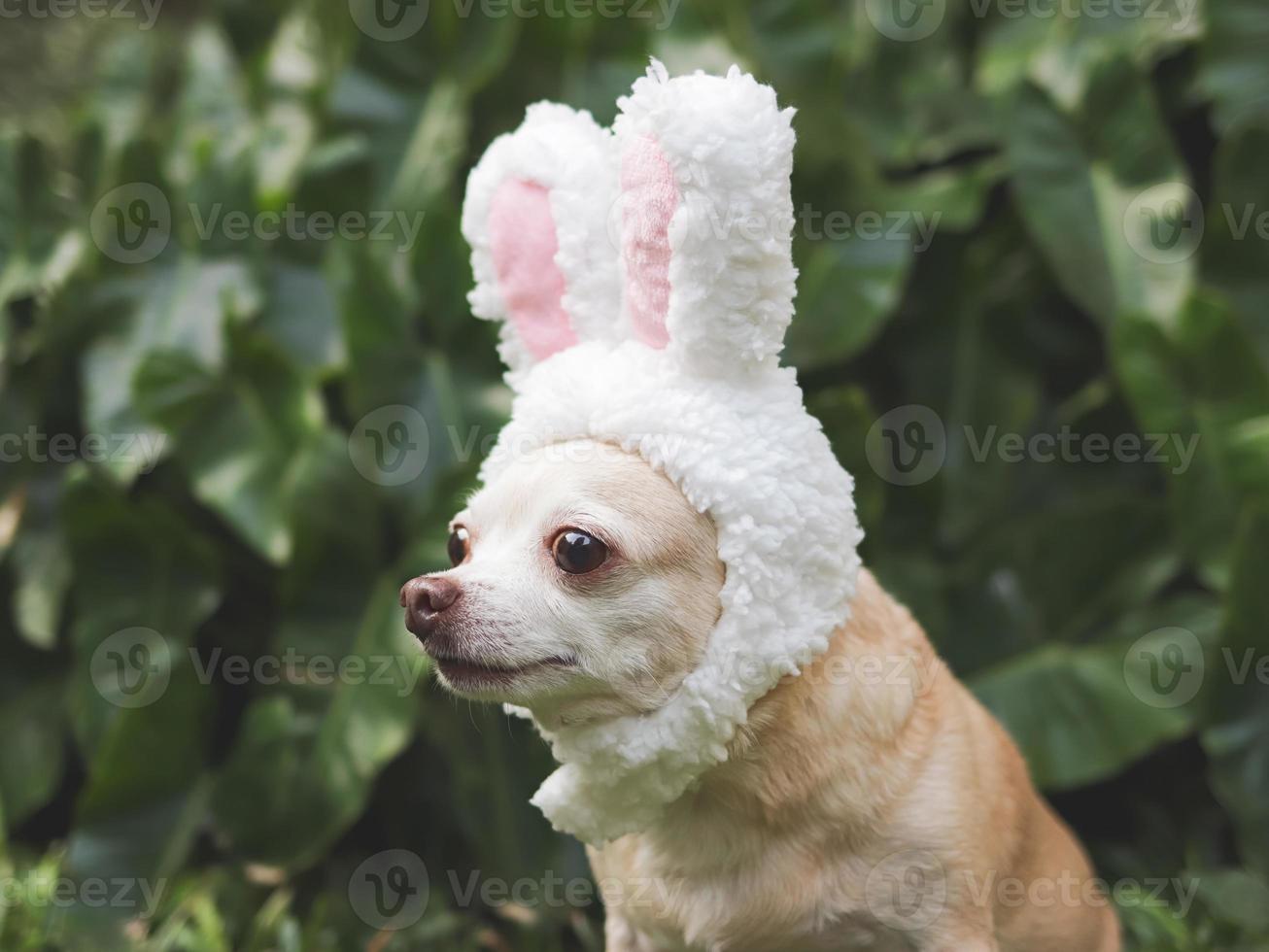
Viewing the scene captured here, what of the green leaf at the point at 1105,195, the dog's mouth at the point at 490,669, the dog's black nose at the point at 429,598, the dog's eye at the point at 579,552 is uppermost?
the green leaf at the point at 1105,195

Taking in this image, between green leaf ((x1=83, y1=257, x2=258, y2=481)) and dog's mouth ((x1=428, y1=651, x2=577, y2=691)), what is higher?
green leaf ((x1=83, y1=257, x2=258, y2=481))

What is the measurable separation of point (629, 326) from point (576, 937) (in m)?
1.48

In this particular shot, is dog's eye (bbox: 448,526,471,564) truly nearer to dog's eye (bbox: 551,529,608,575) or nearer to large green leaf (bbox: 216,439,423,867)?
dog's eye (bbox: 551,529,608,575)

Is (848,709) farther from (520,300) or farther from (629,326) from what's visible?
(520,300)

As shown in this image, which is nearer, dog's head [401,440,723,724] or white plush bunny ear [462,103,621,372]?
dog's head [401,440,723,724]

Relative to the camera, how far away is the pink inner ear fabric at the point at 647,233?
111 centimetres

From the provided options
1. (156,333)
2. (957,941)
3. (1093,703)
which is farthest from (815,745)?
(156,333)

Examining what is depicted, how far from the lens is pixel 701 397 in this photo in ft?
3.79

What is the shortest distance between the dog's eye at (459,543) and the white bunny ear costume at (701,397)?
3.3 inches

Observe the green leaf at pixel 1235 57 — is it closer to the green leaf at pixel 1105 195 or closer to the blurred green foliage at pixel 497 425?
the blurred green foliage at pixel 497 425

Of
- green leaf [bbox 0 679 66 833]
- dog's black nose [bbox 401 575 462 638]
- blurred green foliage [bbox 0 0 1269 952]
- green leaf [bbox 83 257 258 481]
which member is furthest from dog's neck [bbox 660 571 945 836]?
green leaf [bbox 0 679 66 833]

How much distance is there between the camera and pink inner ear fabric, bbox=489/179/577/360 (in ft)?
4.21

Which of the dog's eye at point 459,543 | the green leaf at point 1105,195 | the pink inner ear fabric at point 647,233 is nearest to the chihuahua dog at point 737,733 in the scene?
the dog's eye at point 459,543

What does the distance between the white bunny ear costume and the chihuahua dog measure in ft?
0.10
